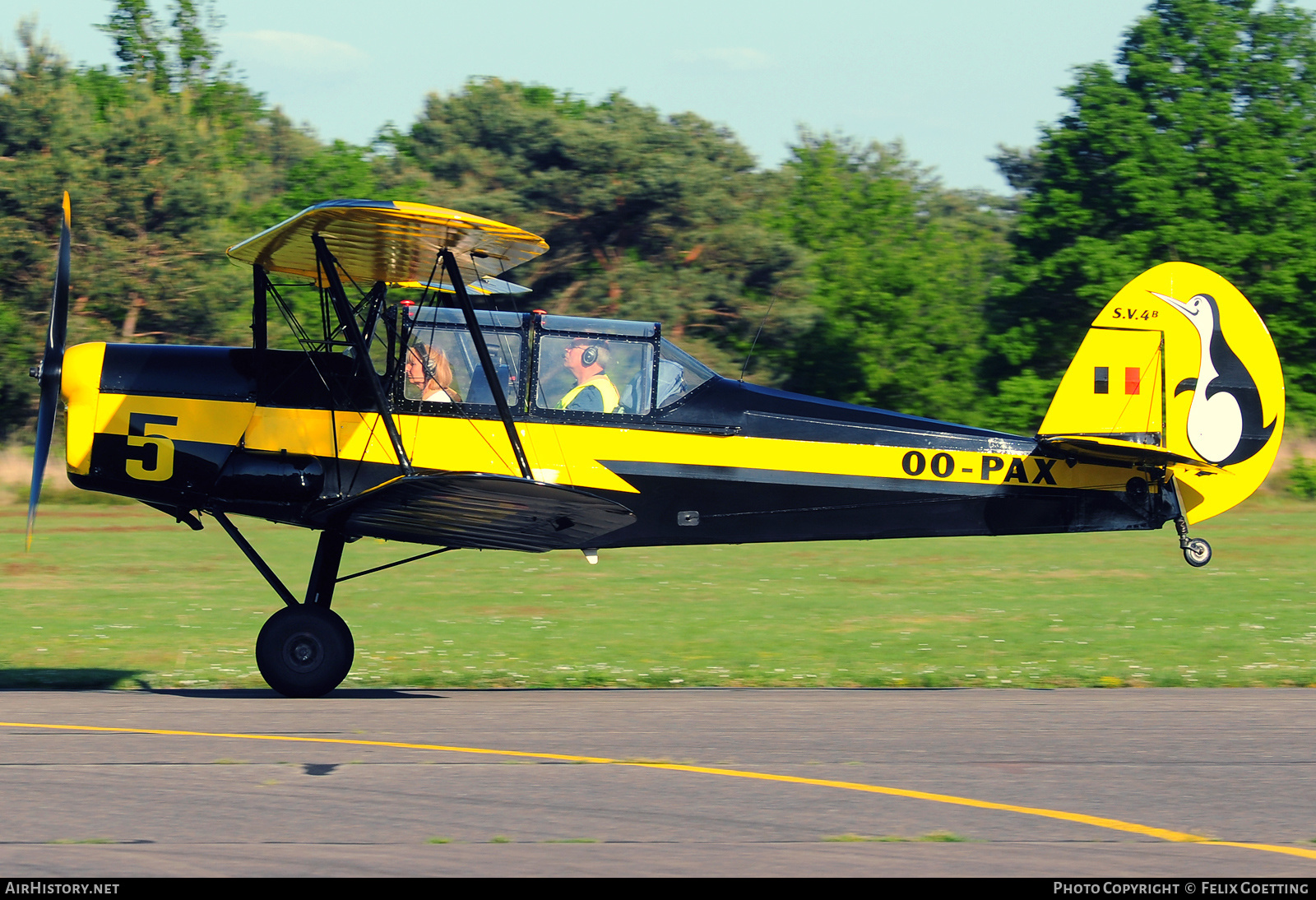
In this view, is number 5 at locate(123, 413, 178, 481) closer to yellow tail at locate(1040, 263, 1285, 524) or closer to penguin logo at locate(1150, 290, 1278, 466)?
yellow tail at locate(1040, 263, 1285, 524)

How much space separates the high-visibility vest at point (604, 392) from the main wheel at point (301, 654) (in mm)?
2142

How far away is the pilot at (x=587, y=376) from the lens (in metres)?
8.94

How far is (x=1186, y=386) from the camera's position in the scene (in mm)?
9648

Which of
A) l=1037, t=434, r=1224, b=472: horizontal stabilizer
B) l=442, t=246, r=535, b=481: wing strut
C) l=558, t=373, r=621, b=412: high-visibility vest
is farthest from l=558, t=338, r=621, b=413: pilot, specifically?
l=1037, t=434, r=1224, b=472: horizontal stabilizer

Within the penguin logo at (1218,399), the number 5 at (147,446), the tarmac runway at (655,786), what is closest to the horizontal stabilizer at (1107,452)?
the penguin logo at (1218,399)

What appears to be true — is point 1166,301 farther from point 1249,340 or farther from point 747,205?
point 747,205

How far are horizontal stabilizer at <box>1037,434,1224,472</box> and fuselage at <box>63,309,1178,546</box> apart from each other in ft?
1.34

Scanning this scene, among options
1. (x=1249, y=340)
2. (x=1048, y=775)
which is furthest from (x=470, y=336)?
(x=1249, y=340)

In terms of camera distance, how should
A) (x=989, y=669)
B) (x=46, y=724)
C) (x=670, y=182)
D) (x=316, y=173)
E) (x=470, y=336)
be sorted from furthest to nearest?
(x=316, y=173), (x=670, y=182), (x=989, y=669), (x=470, y=336), (x=46, y=724)

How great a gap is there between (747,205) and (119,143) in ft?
49.3

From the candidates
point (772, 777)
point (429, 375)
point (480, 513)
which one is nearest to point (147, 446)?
point (429, 375)

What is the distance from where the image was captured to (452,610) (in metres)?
14.4

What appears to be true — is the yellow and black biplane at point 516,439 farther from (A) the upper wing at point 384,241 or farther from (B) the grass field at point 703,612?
(B) the grass field at point 703,612

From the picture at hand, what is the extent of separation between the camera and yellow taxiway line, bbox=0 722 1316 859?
18.0 ft
